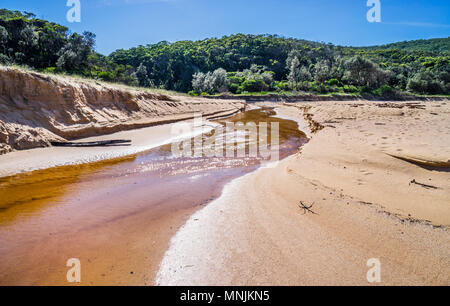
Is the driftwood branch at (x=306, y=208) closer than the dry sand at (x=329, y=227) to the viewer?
No

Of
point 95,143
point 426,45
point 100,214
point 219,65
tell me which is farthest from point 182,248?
point 426,45

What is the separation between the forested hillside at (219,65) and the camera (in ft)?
98.0

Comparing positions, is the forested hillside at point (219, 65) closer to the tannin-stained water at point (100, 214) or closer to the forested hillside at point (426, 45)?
the tannin-stained water at point (100, 214)

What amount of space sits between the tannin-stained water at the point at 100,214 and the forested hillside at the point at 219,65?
1371cm

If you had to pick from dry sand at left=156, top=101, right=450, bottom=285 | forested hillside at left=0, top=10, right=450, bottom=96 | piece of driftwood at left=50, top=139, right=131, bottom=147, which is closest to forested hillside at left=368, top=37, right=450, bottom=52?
forested hillside at left=0, top=10, right=450, bottom=96

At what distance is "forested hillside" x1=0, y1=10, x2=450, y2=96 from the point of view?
98.0 feet

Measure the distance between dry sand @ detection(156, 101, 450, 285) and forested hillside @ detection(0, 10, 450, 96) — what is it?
17405 mm

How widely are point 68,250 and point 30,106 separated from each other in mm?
8154

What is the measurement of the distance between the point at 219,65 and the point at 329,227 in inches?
2990

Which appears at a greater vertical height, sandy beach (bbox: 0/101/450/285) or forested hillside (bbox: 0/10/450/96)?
forested hillside (bbox: 0/10/450/96)

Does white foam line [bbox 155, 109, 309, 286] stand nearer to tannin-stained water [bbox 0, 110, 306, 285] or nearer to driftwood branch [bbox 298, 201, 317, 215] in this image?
tannin-stained water [bbox 0, 110, 306, 285]

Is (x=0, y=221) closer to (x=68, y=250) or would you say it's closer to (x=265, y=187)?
(x=68, y=250)

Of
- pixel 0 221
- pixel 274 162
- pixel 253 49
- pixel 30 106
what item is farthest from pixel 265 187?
pixel 253 49

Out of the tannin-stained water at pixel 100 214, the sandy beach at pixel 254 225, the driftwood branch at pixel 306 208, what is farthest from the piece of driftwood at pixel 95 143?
the driftwood branch at pixel 306 208
